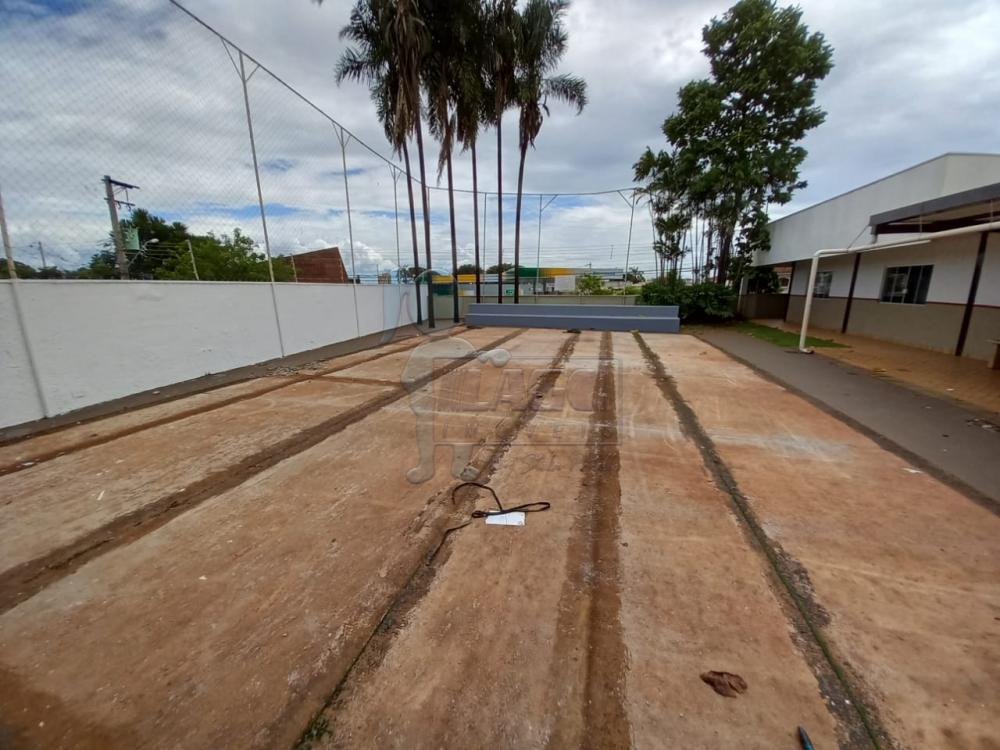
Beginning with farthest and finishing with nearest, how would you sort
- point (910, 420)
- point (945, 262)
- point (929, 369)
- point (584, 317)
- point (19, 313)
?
point (584, 317), point (945, 262), point (929, 369), point (910, 420), point (19, 313)

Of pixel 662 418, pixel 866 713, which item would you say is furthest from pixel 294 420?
pixel 866 713

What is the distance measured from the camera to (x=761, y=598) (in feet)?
→ 5.90

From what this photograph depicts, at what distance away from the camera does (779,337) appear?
10500 millimetres

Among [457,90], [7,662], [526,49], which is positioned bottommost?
[7,662]

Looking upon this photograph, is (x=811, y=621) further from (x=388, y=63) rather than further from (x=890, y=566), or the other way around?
(x=388, y=63)

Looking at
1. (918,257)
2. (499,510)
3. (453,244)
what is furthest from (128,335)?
(918,257)

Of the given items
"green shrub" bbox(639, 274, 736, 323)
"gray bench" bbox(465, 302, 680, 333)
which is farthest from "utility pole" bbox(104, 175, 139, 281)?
"green shrub" bbox(639, 274, 736, 323)

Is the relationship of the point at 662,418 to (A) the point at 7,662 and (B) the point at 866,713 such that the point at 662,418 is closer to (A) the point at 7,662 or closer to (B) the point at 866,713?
(B) the point at 866,713

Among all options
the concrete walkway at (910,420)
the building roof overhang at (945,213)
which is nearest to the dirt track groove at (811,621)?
the concrete walkway at (910,420)

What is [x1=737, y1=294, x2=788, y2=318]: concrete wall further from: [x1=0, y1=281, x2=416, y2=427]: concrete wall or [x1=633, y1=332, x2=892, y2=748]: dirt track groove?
[x1=0, y1=281, x2=416, y2=427]: concrete wall

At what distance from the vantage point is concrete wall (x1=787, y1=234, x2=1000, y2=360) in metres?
6.96

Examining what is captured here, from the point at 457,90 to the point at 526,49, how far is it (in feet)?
8.17

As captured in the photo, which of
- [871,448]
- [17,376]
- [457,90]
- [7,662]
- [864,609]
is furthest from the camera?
[457,90]

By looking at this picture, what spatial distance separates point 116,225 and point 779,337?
13215 millimetres
